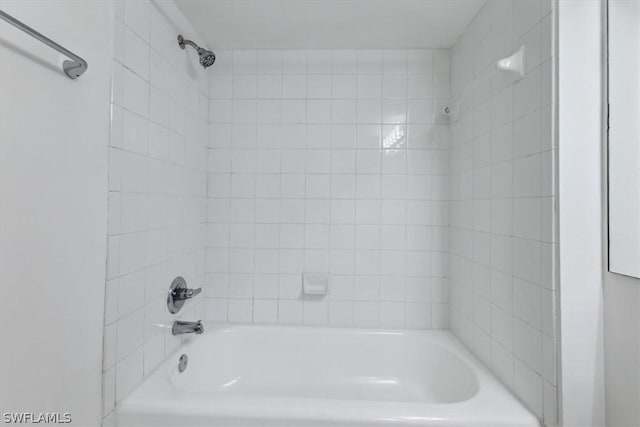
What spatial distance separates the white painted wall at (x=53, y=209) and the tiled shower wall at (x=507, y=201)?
4.83ft

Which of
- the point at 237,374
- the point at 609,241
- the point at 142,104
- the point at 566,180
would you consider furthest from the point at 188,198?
the point at 609,241

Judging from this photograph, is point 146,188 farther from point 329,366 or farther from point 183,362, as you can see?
point 329,366

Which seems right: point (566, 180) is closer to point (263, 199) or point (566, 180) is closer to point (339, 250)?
point (339, 250)

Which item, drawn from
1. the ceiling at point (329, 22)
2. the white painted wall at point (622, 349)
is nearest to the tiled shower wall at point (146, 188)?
the ceiling at point (329, 22)

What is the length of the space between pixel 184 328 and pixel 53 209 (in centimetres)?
88

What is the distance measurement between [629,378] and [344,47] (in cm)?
192

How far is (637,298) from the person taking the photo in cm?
91

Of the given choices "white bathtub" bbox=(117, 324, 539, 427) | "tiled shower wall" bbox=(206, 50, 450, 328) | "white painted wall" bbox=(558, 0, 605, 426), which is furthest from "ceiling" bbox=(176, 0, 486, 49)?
"white bathtub" bbox=(117, 324, 539, 427)

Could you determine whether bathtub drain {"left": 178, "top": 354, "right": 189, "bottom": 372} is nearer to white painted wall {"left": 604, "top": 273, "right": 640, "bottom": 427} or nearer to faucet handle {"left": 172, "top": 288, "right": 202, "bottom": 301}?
faucet handle {"left": 172, "top": 288, "right": 202, "bottom": 301}

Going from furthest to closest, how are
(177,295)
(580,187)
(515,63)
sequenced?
(177,295)
(515,63)
(580,187)

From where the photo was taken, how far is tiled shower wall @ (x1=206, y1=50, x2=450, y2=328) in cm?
194

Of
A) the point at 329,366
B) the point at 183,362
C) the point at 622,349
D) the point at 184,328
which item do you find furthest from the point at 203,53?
the point at 622,349

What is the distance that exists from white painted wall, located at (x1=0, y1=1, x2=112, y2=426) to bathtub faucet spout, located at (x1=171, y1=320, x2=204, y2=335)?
0.49 m

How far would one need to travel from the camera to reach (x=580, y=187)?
3.39 ft
